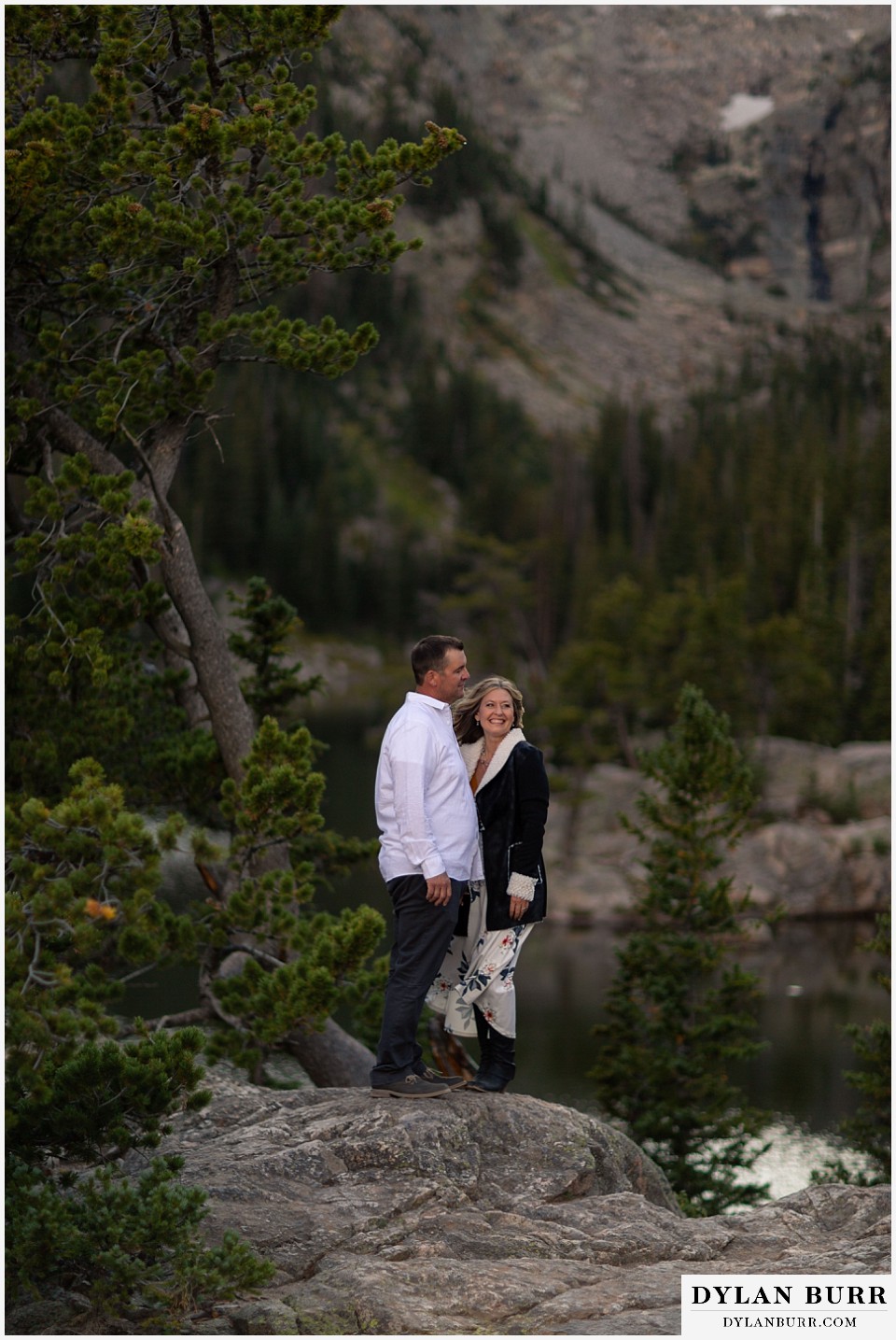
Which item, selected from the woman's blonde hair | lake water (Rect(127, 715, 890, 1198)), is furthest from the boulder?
lake water (Rect(127, 715, 890, 1198))

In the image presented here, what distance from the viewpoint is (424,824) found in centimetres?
658

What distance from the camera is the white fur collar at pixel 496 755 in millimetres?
7105

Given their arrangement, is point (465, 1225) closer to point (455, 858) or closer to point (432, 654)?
point (455, 858)

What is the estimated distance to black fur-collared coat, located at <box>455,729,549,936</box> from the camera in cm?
697

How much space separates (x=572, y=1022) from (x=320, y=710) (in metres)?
47.9

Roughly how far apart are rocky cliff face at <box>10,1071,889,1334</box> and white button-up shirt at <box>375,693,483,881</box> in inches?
58.6

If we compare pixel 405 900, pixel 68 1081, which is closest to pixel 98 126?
pixel 405 900

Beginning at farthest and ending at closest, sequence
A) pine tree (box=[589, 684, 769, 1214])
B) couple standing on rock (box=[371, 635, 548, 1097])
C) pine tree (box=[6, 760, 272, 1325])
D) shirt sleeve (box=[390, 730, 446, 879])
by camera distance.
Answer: pine tree (box=[589, 684, 769, 1214]) → couple standing on rock (box=[371, 635, 548, 1097]) → shirt sleeve (box=[390, 730, 446, 879]) → pine tree (box=[6, 760, 272, 1325])

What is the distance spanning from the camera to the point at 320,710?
77.3m

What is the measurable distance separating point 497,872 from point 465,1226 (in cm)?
179

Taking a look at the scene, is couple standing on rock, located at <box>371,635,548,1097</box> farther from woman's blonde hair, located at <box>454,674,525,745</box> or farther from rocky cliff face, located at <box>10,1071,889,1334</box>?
rocky cliff face, located at <box>10,1071,889,1334</box>

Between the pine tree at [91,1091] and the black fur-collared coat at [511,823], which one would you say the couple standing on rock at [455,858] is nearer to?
the black fur-collared coat at [511,823]

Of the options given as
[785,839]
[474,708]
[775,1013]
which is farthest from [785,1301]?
[785,839]

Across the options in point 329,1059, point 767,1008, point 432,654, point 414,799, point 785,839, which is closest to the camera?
point 414,799
